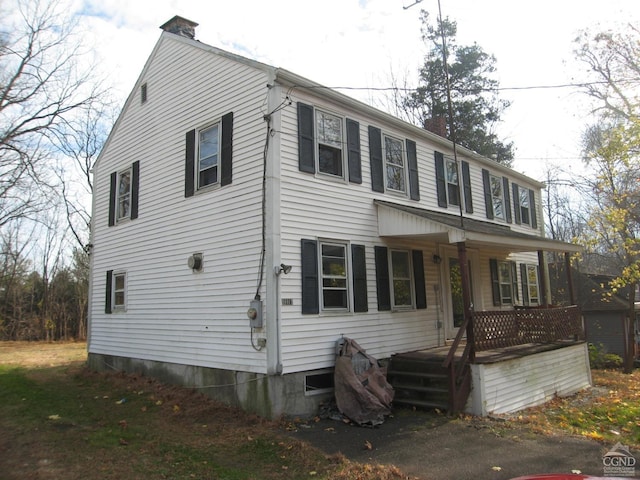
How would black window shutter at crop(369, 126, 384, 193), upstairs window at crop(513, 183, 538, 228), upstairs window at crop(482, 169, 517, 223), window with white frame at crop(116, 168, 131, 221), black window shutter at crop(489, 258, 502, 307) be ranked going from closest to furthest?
black window shutter at crop(369, 126, 384, 193)
window with white frame at crop(116, 168, 131, 221)
black window shutter at crop(489, 258, 502, 307)
upstairs window at crop(482, 169, 517, 223)
upstairs window at crop(513, 183, 538, 228)

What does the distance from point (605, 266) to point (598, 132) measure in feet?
77.6

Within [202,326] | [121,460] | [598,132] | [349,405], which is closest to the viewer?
[121,460]

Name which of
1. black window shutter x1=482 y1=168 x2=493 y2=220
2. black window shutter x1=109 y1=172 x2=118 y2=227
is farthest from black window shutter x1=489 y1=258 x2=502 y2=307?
black window shutter x1=109 y1=172 x2=118 y2=227

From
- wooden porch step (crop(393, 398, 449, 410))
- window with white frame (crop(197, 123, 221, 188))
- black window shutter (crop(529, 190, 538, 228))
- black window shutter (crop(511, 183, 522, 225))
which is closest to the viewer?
wooden porch step (crop(393, 398, 449, 410))

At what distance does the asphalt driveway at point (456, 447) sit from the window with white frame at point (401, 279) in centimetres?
308

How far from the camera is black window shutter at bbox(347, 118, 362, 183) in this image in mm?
10297

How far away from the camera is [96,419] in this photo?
841 centimetres

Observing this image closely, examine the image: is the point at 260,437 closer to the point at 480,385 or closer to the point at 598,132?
the point at 480,385

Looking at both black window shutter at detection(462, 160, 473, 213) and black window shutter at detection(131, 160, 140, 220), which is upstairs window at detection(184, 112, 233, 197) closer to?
black window shutter at detection(131, 160, 140, 220)

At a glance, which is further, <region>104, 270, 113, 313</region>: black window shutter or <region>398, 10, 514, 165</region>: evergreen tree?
<region>398, 10, 514, 165</region>: evergreen tree

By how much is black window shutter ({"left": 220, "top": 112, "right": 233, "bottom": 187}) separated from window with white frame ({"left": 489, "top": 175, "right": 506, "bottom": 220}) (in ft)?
30.8

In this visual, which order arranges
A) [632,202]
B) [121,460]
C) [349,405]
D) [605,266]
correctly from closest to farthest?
[121,460] < [349,405] < [632,202] < [605,266]

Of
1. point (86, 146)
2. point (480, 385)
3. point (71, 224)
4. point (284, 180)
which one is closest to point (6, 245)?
point (71, 224)

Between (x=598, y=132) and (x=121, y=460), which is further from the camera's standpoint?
(x=598, y=132)
